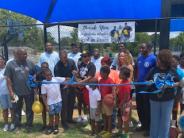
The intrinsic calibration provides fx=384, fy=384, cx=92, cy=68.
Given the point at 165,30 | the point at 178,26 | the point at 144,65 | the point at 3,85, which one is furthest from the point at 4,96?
the point at 178,26

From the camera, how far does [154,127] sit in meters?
6.88

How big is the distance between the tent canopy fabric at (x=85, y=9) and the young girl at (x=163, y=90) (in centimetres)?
382

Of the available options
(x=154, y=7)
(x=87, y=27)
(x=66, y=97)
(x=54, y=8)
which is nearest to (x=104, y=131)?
(x=66, y=97)

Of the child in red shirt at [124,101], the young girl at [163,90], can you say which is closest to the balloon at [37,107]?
the child in red shirt at [124,101]

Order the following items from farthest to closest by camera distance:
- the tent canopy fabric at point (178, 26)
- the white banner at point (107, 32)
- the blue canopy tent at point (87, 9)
Result: the tent canopy fabric at point (178, 26)
the blue canopy tent at point (87, 9)
the white banner at point (107, 32)

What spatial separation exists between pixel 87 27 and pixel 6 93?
8.35 feet

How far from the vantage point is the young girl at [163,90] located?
648 cm

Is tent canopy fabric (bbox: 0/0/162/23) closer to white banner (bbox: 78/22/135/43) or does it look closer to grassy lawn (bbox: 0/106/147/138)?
white banner (bbox: 78/22/135/43)

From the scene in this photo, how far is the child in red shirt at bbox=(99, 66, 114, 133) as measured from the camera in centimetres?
796

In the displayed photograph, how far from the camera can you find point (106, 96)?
804cm

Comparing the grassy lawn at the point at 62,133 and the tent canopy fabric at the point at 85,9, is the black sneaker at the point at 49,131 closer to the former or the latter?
the grassy lawn at the point at 62,133

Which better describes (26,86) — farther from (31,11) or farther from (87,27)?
(31,11)

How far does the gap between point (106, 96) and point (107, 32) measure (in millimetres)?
1938

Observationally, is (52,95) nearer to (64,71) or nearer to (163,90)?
(64,71)
